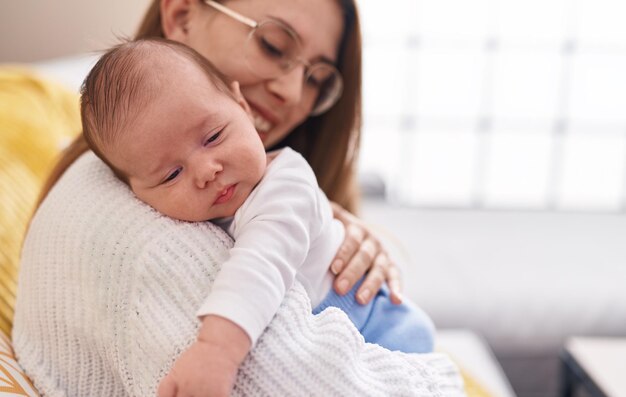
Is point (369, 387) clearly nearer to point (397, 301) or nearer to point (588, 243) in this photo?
point (397, 301)

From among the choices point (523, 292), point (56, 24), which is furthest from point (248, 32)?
point (56, 24)

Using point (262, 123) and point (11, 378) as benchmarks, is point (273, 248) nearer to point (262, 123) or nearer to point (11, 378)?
point (11, 378)

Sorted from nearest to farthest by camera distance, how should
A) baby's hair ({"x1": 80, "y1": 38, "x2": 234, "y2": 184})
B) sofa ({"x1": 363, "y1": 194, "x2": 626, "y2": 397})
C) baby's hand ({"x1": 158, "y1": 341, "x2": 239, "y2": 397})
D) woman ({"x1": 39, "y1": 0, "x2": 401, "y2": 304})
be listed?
baby's hand ({"x1": 158, "y1": 341, "x2": 239, "y2": 397}) → baby's hair ({"x1": 80, "y1": 38, "x2": 234, "y2": 184}) → woman ({"x1": 39, "y1": 0, "x2": 401, "y2": 304}) → sofa ({"x1": 363, "y1": 194, "x2": 626, "y2": 397})

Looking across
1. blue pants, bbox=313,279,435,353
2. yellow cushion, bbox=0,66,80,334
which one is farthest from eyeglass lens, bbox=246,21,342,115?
yellow cushion, bbox=0,66,80,334

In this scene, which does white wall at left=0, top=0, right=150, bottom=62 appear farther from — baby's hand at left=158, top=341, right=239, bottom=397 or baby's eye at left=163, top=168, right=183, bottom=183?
baby's hand at left=158, top=341, right=239, bottom=397

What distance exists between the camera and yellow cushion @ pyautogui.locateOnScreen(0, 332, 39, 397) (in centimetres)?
63

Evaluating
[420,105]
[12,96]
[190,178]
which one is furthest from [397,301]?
[420,105]

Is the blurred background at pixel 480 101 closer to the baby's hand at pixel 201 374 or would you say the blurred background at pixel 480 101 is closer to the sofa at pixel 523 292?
the sofa at pixel 523 292

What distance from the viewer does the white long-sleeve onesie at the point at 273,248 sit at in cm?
57

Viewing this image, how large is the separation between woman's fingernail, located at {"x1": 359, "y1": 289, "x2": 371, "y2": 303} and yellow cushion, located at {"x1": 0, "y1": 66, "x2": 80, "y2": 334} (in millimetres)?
465

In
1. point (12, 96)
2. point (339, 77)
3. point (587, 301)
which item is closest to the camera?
point (339, 77)

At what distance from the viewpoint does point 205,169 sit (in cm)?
67

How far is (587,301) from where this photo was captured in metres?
2.05

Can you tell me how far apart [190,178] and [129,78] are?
13cm
